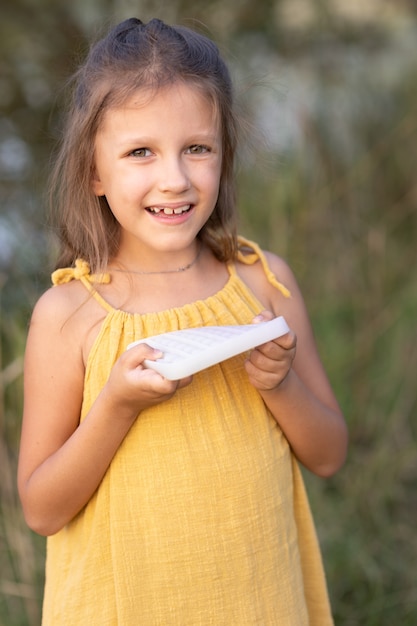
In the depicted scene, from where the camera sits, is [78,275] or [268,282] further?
[268,282]

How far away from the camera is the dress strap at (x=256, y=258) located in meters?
1.74

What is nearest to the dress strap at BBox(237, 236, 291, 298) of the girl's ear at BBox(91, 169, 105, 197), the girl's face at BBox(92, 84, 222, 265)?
the girl's face at BBox(92, 84, 222, 265)

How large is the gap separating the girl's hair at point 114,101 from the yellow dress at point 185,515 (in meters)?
0.12

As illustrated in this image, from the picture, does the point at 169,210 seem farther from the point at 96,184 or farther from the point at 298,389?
the point at 298,389

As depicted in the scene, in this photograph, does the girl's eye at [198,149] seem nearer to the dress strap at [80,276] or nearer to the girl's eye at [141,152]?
the girl's eye at [141,152]

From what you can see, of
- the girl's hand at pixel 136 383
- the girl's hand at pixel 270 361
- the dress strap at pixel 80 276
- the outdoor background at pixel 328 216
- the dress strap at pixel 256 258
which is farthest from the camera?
the outdoor background at pixel 328 216

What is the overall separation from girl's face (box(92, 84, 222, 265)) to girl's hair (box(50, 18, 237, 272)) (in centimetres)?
3

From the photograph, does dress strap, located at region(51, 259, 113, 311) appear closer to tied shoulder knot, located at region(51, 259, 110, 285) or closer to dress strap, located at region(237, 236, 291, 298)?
tied shoulder knot, located at region(51, 259, 110, 285)

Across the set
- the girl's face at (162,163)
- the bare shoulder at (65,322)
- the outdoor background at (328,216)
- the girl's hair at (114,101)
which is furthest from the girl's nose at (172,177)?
the outdoor background at (328,216)

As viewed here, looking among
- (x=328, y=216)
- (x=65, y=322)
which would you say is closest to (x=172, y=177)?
(x=65, y=322)

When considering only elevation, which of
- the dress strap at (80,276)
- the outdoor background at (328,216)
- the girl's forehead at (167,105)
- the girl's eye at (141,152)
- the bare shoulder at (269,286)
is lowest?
the outdoor background at (328,216)

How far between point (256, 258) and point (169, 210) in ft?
1.07

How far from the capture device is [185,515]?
1496mm

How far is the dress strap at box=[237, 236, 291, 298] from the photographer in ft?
5.69
